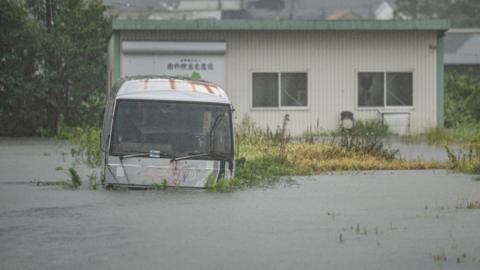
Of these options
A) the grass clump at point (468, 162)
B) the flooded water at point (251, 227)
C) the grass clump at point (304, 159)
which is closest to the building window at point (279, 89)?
the grass clump at point (304, 159)

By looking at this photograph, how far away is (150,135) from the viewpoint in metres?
16.4

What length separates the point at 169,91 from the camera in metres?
16.8

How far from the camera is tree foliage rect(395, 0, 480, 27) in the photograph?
89938 mm

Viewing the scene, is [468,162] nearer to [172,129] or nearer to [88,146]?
[172,129]

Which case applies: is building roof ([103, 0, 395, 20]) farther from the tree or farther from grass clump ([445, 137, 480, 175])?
grass clump ([445, 137, 480, 175])

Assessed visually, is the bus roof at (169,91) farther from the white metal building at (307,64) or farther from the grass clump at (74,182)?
the white metal building at (307,64)

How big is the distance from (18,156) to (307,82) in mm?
11187

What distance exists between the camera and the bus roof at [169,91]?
16.7m

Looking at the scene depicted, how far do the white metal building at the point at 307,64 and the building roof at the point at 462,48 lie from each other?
24067mm

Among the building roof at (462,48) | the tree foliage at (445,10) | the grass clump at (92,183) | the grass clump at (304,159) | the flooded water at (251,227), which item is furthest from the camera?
the tree foliage at (445,10)

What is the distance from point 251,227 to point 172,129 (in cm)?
497

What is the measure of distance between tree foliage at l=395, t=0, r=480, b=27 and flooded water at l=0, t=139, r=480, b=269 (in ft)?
244

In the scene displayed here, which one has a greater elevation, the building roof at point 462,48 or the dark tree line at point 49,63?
the building roof at point 462,48

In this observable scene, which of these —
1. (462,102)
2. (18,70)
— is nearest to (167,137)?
(18,70)
